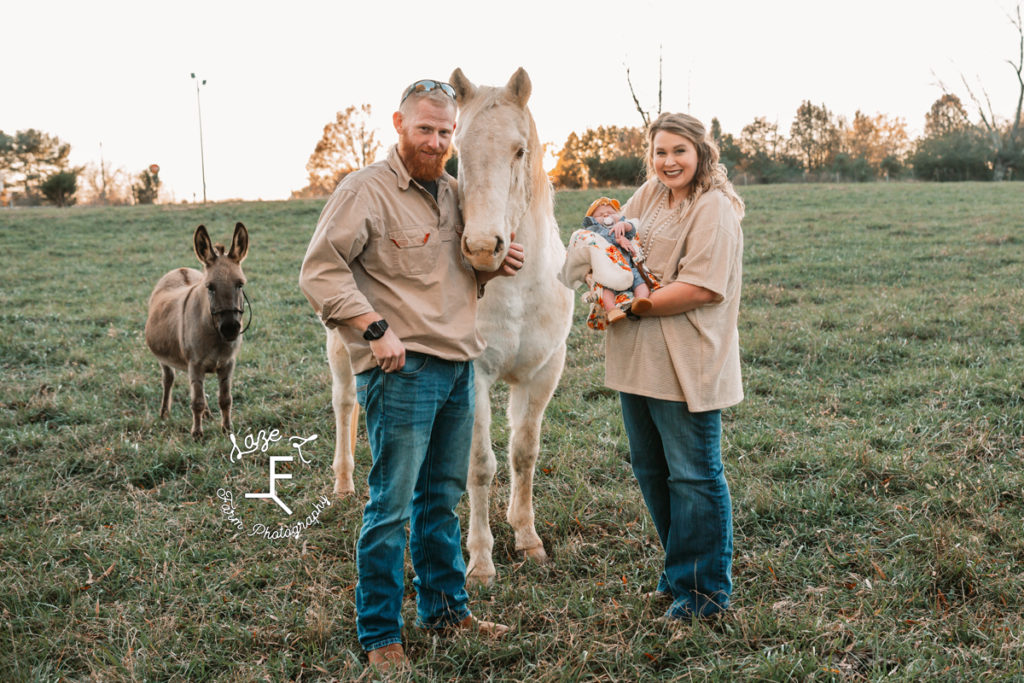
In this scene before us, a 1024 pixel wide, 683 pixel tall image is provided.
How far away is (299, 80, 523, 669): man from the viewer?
2408 millimetres

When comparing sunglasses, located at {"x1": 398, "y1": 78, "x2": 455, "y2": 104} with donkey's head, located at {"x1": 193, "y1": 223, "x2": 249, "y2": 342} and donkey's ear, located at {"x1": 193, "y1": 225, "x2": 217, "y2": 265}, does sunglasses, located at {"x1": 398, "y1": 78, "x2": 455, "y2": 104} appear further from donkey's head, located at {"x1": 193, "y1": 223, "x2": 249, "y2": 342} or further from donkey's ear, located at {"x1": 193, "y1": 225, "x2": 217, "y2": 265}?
donkey's ear, located at {"x1": 193, "y1": 225, "x2": 217, "y2": 265}

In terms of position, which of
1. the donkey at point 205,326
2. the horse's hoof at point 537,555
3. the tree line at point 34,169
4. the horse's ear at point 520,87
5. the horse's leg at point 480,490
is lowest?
the horse's hoof at point 537,555

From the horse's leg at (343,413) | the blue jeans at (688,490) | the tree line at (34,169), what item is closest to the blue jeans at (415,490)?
the blue jeans at (688,490)

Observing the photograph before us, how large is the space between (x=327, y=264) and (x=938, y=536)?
3158mm

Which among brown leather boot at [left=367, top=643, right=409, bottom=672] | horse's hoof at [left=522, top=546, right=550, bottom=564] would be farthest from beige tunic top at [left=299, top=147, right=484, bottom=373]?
horse's hoof at [left=522, top=546, right=550, bottom=564]

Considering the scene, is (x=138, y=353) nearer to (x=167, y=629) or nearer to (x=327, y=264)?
(x=167, y=629)

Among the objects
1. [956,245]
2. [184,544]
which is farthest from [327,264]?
[956,245]

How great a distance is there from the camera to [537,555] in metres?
3.65

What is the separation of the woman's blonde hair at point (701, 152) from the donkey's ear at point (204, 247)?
13.0 feet

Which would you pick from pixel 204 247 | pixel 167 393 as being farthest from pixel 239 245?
pixel 167 393

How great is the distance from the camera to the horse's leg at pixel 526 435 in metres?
3.79

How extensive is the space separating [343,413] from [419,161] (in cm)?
269

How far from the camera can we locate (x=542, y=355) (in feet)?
12.0

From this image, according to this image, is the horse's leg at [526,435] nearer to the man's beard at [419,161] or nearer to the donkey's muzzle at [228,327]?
the man's beard at [419,161]
